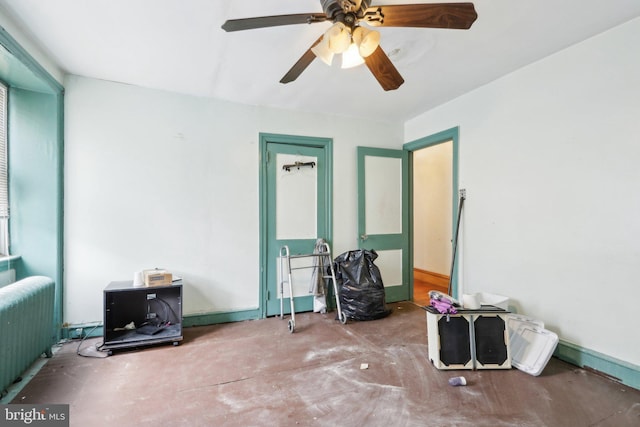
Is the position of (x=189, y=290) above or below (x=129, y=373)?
above

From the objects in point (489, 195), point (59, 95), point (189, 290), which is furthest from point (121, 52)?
point (489, 195)

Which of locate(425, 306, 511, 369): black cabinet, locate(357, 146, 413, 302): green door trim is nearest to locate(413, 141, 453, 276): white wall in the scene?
locate(357, 146, 413, 302): green door trim

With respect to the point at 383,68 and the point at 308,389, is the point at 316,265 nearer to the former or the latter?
the point at 308,389

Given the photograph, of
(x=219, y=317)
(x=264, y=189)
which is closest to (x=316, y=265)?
(x=264, y=189)

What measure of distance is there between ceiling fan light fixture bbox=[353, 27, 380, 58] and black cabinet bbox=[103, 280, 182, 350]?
2482 millimetres

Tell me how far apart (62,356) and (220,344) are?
126 cm

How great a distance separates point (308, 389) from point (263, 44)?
2531 millimetres

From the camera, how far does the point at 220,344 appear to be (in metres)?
2.72

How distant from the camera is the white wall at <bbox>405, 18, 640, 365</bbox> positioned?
2035mm

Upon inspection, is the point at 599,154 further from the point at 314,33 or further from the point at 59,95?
the point at 59,95

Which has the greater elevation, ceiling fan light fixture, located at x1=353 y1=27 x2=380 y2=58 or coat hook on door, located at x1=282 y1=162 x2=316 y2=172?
ceiling fan light fixture, located at x1=353 y1=27 x2=380 y2=58

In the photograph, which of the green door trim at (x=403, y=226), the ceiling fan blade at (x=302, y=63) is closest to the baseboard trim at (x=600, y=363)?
the green door trim at (x=403, y=226)

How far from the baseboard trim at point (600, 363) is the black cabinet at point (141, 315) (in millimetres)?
3282

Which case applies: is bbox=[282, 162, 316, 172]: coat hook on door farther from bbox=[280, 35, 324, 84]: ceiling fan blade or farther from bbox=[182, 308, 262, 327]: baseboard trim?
bbox=[182, 308, 262, 327]: baseboard trim
